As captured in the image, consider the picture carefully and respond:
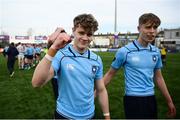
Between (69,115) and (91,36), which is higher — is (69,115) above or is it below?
below

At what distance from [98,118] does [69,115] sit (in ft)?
14.6

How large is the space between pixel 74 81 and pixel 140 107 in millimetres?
1418

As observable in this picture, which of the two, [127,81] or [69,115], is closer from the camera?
[69,115]

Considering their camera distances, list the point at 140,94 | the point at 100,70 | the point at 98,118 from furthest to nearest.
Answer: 1. the point at 98,118
2. the point at 140,94
3. the point at 100,70

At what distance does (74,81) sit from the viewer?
3.54 meters

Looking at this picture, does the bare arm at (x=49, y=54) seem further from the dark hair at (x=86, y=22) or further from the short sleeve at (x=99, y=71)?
the short sleeve at (x=99, y=71)

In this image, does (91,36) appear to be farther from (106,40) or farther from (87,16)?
(106,40)

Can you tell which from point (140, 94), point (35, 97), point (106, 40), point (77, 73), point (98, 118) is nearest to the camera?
point (77, 73)

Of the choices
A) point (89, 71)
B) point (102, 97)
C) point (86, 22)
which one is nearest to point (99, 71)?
point (89, 71)

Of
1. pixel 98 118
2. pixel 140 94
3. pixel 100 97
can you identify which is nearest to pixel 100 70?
pixel 100 97

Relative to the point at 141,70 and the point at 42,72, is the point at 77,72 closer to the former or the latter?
the point at 42,72

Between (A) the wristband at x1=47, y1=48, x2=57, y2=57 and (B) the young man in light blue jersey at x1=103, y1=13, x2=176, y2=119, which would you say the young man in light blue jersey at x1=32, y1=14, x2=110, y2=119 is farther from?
(B) the young man in light blue jersey at x1=103, y1=13, x2=176, y2=119

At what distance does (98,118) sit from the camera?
792cm

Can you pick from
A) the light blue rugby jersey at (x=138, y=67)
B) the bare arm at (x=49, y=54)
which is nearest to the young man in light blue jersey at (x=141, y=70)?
the light blue rugby jersey at (x=138, y=67)
